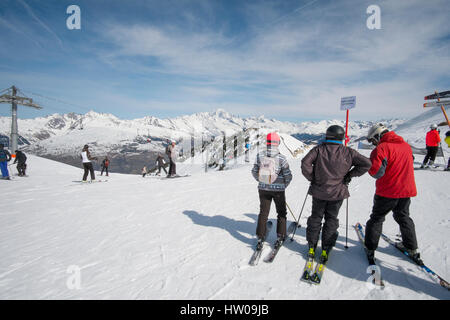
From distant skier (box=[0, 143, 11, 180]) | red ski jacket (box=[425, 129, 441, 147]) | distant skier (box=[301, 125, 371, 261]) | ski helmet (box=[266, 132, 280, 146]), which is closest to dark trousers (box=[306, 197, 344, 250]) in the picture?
distant skier (box=[301, 125, 371, 261])

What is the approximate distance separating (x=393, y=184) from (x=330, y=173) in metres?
1.16

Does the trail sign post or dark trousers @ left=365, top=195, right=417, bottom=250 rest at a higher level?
the trail sign post

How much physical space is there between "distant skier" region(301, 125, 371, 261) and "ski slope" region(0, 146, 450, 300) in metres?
0.83

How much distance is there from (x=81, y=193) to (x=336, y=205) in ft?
36.9

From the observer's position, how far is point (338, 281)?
3441mm

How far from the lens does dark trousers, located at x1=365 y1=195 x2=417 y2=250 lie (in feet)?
12.5

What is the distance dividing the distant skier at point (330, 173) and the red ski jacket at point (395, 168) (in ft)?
1.00

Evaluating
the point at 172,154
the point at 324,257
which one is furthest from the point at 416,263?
the point at 172,154

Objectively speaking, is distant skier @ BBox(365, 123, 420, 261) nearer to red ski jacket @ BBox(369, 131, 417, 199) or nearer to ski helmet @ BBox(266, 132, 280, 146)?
red ski jacket @ BBox(369, 131, 417, 199)

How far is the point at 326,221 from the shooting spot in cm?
389

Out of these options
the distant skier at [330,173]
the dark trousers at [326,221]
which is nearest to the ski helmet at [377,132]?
the distant skier at [330,173]

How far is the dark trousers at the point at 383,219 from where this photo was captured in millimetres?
3807
